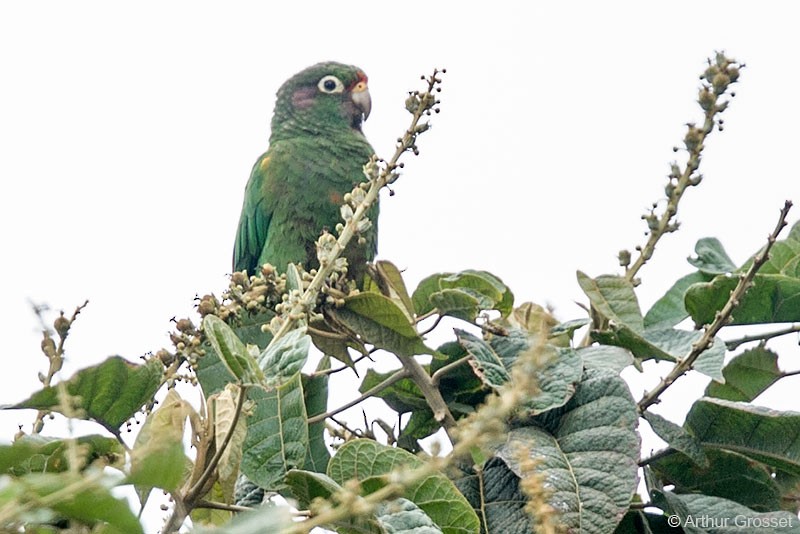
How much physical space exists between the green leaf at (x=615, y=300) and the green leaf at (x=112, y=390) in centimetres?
85

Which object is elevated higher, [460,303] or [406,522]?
[460,303]

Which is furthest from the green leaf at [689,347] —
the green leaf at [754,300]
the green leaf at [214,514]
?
the green leaf at [214,514]

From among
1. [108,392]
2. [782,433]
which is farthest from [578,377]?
[108,392]

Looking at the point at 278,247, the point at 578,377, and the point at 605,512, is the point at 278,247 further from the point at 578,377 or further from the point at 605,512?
the point at 605,512

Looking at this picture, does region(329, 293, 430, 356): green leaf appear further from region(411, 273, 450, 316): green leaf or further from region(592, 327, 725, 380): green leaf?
region(592, 327, 725, 380): green leaf

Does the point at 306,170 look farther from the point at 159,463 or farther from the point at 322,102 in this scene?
the point at 159,463

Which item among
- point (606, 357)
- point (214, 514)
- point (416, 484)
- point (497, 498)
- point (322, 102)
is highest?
point (322, 102)

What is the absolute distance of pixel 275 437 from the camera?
1.60m

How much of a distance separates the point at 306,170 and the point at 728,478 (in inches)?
92.9

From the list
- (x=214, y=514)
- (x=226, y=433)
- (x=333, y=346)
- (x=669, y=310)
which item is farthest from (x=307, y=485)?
(x=669, y=310)

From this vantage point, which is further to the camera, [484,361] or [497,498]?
[484,361]

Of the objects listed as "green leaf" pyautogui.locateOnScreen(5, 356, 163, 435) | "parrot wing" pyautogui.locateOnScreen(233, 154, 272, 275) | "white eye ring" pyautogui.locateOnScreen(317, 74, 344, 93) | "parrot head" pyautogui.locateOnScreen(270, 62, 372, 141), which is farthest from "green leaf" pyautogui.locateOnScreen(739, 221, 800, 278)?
"white eye ring" pyautogui.locateOnScreen(317, 74, 344, 93)

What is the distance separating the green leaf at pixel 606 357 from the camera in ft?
5.84

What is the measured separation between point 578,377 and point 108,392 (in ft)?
2.54
